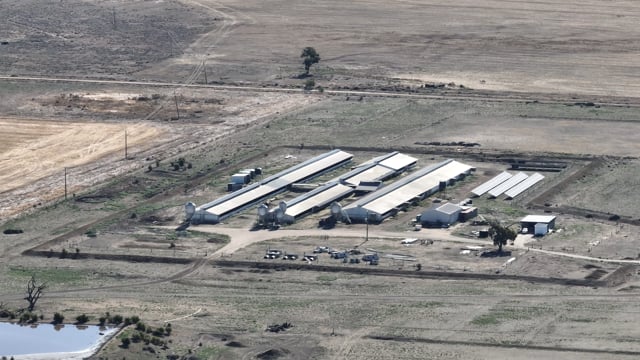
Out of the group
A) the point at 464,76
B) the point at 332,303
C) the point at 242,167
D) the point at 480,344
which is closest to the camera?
the point at 480,344

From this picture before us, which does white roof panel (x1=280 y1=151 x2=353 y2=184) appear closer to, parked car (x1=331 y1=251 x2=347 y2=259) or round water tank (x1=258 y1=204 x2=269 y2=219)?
round water tank (x1=258 y1=204 x2=269 y2=219)

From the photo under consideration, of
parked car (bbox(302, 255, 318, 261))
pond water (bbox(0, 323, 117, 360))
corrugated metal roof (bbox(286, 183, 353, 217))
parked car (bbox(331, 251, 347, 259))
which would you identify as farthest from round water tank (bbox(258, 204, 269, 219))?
pond water (bbox(0, 323, 117, 360))

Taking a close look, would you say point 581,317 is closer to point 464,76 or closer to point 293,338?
point 293,338

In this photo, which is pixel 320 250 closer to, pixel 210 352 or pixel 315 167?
pixel 210 352

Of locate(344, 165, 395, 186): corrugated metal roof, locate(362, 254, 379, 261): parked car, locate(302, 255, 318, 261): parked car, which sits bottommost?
locate(302, 255, 318, 261): parked car

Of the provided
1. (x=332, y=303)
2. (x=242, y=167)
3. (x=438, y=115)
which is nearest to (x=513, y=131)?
(x=438, y=115)

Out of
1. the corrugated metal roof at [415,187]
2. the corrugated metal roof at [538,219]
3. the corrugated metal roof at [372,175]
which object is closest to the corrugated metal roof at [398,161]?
the corrugated metal roof at [372,175]

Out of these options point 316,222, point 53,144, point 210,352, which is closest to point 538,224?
point 316,222
